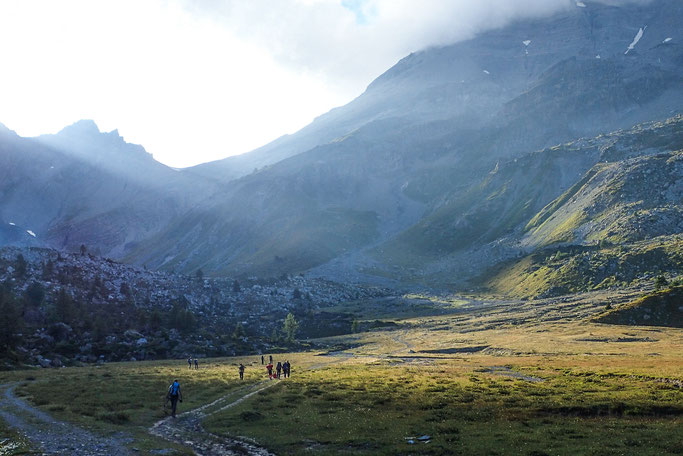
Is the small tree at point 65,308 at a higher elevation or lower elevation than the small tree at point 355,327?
higher

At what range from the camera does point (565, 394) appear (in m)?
42.7

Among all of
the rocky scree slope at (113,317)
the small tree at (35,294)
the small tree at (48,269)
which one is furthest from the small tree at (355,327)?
the small tree at (48,269)

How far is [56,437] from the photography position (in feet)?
97.6

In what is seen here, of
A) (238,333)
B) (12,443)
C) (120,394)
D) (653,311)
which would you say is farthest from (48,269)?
(653,311)

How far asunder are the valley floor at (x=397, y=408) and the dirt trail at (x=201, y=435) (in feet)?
0.33

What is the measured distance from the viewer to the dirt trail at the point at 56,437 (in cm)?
2695

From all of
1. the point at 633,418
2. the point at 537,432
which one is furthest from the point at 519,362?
the point at 537,432

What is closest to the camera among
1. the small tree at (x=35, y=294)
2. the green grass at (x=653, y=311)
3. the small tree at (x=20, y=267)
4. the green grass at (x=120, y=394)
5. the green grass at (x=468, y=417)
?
the green grass at (x=468, y=417)

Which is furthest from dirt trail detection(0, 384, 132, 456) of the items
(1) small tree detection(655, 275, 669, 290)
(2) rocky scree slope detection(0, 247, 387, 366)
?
(1) small tree detection(655, 275, 669, 290)

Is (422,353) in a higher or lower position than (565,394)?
lower

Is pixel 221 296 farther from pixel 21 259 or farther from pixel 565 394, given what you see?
pixel 565 394

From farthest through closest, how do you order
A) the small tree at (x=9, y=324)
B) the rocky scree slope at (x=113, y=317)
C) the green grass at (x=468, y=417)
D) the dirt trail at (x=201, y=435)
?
the rocky scree slope at (x=113, y=317), the small tree at (x=9, y=324), the dirt trail at (x=201, y=435), the green grass at (x=468, y=417)

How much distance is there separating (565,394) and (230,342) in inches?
3611

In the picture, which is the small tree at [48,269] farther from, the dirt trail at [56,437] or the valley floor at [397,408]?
the dirt trail at [56,437]
